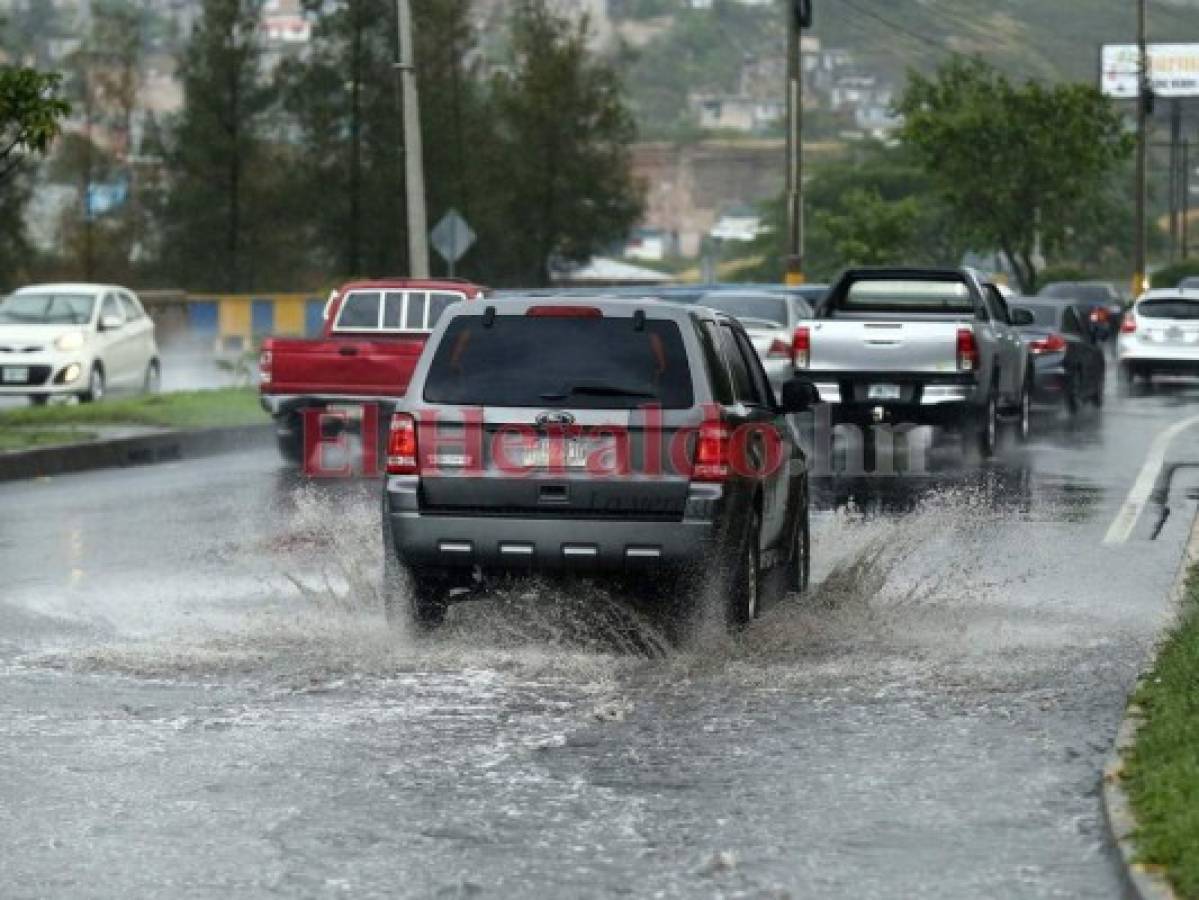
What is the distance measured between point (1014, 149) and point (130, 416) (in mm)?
47961

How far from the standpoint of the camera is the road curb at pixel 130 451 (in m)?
24.4

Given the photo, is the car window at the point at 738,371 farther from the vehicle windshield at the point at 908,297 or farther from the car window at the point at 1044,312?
the car window at the point at 1044,312

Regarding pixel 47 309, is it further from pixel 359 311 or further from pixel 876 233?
pixel 876 233

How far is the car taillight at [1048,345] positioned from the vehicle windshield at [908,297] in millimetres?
6532

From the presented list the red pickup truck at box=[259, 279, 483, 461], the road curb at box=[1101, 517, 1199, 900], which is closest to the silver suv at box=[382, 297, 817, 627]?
the road curb at box=[1101, 517, 1199, 900]

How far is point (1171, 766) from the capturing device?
28.5ft

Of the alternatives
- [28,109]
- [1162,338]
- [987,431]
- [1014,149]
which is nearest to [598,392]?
[987,431]

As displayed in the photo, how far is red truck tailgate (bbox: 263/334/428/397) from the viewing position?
2547cm

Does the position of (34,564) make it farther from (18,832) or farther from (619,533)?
(18,832)

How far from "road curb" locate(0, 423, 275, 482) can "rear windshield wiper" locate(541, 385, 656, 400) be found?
12299mm

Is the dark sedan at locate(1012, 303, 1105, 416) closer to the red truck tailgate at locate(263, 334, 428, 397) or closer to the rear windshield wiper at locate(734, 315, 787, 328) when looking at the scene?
the rear windshield wiper at locate(734, 315, 787, 328)

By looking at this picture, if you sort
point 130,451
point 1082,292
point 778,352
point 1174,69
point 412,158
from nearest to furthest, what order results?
point 130,451 < point 778,352 < point 412,158 < point 1082,292 < point 1174,69

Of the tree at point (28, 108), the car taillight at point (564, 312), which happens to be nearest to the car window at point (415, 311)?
the tree at point (28, 108)

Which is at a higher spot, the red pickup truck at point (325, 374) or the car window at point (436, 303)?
the car window at point (436, 303)
